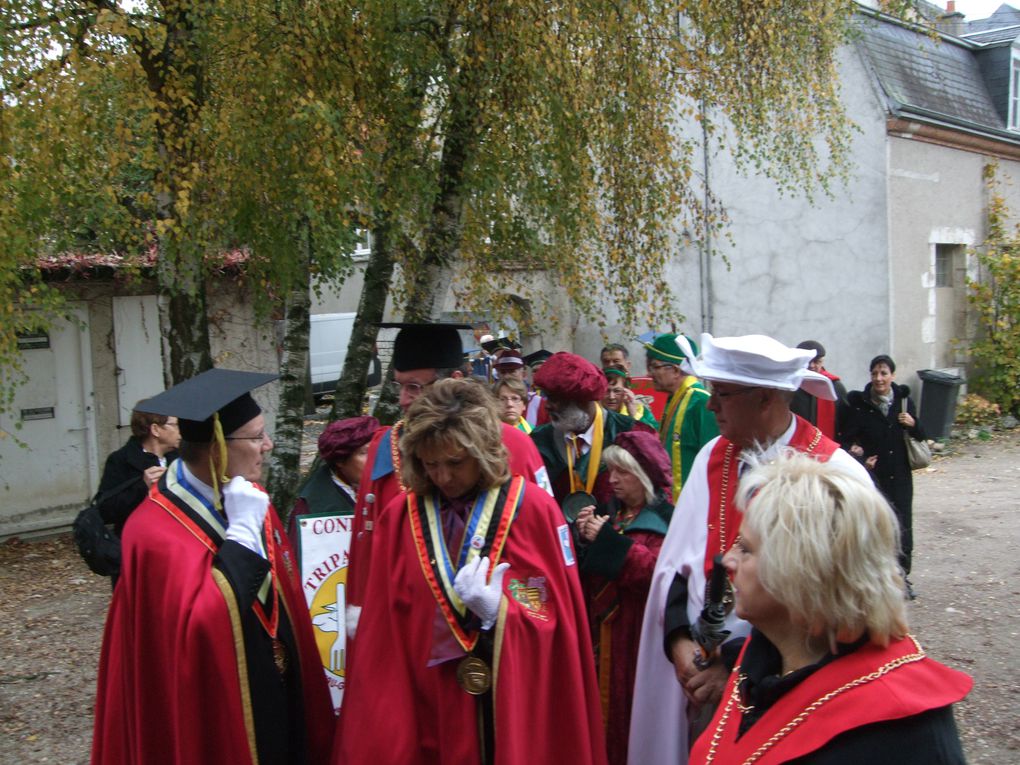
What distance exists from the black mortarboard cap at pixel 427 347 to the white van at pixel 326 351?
57.1ft

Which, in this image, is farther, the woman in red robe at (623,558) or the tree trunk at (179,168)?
the tree trunk at (179,168)

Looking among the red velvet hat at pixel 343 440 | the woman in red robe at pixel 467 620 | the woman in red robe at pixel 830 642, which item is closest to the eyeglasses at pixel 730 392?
the woman in red robe at pixel 467 620

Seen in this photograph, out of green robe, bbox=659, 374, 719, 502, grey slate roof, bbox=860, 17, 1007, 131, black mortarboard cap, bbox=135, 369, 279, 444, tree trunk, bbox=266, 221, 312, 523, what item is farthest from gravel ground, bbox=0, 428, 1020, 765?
grey slate roof, bbox=860, 17, 1007, 131

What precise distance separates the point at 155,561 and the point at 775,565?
1949 mm

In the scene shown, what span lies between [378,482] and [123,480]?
2099 millimetres

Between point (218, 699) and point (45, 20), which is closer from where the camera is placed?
point (218, 699)

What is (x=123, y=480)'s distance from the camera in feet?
17.5

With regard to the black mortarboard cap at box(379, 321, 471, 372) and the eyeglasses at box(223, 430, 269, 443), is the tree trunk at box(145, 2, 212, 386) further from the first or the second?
the eyeglasses at box(223, 430, 269, 443)

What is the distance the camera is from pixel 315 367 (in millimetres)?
21516

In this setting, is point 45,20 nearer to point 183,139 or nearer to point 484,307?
point 183,139

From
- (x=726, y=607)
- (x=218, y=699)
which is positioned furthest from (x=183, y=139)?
(x=726, y=607)

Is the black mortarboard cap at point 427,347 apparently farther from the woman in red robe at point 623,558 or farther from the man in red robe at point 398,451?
the woman in red robe at point 623,558

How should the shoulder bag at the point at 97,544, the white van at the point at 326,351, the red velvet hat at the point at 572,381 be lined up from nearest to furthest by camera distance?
1. the red velvet hat at the point at 572,381
2. the shoulder bag at the point at 97,544
3. the white van at the point at 326,351

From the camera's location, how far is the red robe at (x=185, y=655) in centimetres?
297
